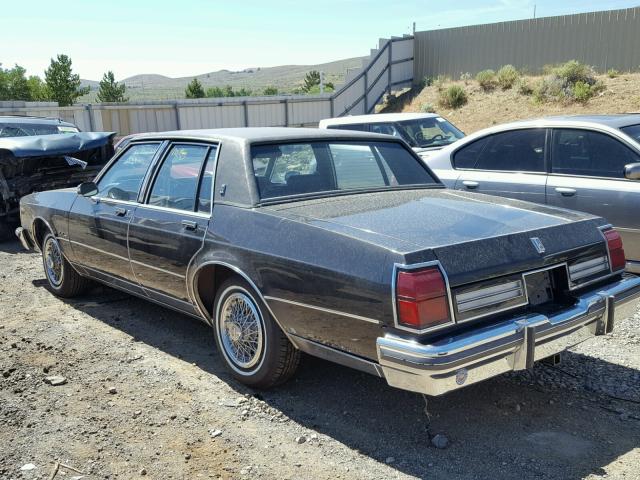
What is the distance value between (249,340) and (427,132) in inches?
300

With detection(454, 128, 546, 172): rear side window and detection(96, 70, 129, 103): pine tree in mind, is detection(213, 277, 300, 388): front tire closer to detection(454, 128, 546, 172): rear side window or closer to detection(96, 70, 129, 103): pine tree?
detection(454, 128, 546, 172): rear side window

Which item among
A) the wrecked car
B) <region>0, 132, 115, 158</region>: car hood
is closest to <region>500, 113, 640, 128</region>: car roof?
the wrecked car

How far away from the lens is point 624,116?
21.4 feet

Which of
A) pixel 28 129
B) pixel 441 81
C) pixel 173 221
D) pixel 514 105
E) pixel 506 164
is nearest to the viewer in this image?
pixel 173 221

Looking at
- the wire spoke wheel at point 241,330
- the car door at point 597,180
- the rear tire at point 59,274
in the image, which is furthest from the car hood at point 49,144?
the car door at point 597,180

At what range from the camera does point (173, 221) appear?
4.50 m

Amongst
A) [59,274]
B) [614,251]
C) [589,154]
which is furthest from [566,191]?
[59,274]

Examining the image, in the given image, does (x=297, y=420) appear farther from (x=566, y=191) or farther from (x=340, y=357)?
(x=566, y=191)

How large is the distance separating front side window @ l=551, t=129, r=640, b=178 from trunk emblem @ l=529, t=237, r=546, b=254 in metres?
2.77

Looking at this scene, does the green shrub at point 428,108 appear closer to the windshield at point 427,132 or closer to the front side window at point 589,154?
the windshield at point 427,132

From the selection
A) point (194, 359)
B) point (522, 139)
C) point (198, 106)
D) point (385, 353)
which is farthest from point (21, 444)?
point (198, 106)

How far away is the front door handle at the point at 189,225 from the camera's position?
14.1 ft

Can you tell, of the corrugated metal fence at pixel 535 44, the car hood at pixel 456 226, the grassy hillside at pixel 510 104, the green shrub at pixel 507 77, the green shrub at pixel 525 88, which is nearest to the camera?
the car hood at pixel 456 226

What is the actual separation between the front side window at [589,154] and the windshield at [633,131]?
0.41 ft
